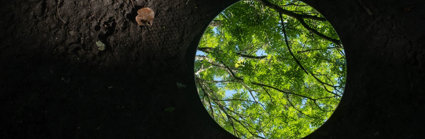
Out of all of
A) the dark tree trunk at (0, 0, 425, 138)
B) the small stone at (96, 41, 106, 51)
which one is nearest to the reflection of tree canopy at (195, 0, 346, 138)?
the dark tree trunk at (0, 0, 425, 138)

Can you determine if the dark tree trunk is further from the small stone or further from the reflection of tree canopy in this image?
the reflection of tree canopy

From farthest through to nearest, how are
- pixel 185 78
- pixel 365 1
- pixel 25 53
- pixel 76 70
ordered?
pixel 185 78
pixel 365 1
pixel 76 70
pixel 25 53

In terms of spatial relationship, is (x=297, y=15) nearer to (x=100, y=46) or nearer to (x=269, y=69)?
(x=269, y=69)

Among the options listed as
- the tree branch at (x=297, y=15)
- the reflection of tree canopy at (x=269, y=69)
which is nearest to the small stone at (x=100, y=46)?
the reflection of tree canopy at (x=269, y=69)

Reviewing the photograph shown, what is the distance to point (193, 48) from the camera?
2.34 metres

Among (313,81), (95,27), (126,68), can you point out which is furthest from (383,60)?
(95,27)

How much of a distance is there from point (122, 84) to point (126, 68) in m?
0.16

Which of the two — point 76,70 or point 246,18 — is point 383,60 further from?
point 76,70

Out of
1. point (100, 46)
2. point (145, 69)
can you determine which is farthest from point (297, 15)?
point (100, 46)

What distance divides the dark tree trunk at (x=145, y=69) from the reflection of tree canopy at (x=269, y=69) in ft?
2.23

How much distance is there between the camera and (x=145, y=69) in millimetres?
2094

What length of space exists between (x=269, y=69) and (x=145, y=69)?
2.46 m

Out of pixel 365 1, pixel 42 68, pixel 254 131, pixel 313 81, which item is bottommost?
pixel 254 131

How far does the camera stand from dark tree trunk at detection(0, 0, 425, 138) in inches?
72.1
